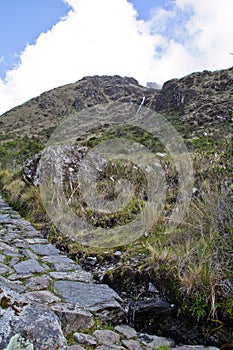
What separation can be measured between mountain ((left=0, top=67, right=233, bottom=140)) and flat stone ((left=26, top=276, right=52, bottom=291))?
211cm

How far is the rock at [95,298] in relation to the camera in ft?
7.78

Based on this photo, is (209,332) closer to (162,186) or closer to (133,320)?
(133,320)

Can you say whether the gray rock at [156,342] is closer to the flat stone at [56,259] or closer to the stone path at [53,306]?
the stone path at [53,306]

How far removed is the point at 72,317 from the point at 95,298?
466 mm

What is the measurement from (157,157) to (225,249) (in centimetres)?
410

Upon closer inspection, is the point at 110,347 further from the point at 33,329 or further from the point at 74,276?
the point at 74,276

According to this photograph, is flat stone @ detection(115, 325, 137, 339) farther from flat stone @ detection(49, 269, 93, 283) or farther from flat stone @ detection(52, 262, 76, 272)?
flat stone @ detection(52, 262, 76, 272)

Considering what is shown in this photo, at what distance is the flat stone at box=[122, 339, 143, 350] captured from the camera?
198 cm

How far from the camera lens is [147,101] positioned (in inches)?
1656

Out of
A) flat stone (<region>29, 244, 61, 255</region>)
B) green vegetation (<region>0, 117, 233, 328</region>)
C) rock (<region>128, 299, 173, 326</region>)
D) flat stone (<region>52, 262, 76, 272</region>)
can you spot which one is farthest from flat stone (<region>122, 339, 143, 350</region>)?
flat stone (<region>29, 244, 61, 255</region>)

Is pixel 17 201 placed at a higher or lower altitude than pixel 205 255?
lower

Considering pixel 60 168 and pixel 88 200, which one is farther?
pixel 60 168

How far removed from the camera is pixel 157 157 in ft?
21.4

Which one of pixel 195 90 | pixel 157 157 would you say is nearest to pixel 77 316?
pixel 157 157
